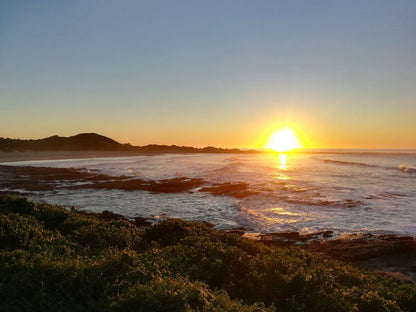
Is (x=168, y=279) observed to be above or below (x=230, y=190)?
above

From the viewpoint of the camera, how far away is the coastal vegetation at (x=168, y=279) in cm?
500

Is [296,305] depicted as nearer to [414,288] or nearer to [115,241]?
[414,288]

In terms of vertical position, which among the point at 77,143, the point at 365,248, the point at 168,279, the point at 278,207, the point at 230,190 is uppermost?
the point at 77,143

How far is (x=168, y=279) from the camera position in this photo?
5891mm

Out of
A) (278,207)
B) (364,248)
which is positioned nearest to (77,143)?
(278,207)

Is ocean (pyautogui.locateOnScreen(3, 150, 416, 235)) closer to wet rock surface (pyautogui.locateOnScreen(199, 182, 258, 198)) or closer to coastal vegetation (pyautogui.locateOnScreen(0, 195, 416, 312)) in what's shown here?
wet rock surface (pyautogui.locateOnScreen(199, 182, 258, 198))

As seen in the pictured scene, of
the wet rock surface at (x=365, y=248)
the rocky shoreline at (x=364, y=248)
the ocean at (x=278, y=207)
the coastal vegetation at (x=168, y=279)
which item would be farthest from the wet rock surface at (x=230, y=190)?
the coastal vegetation at (x=168, y=279)

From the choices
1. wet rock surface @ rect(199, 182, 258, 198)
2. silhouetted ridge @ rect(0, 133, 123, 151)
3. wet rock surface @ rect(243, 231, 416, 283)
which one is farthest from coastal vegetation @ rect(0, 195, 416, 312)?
silhouetted ridge @ rect(0, 133, 123, 151)

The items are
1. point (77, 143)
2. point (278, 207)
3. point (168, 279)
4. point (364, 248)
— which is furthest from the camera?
point (77, 143)

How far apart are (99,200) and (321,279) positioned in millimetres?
20543

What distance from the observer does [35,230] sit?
8641 mm

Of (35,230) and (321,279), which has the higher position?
(35,230)

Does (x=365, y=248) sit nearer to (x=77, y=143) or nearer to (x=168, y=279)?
(x=168, y=279)

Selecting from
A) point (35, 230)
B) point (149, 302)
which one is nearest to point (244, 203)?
point (35, 230)
